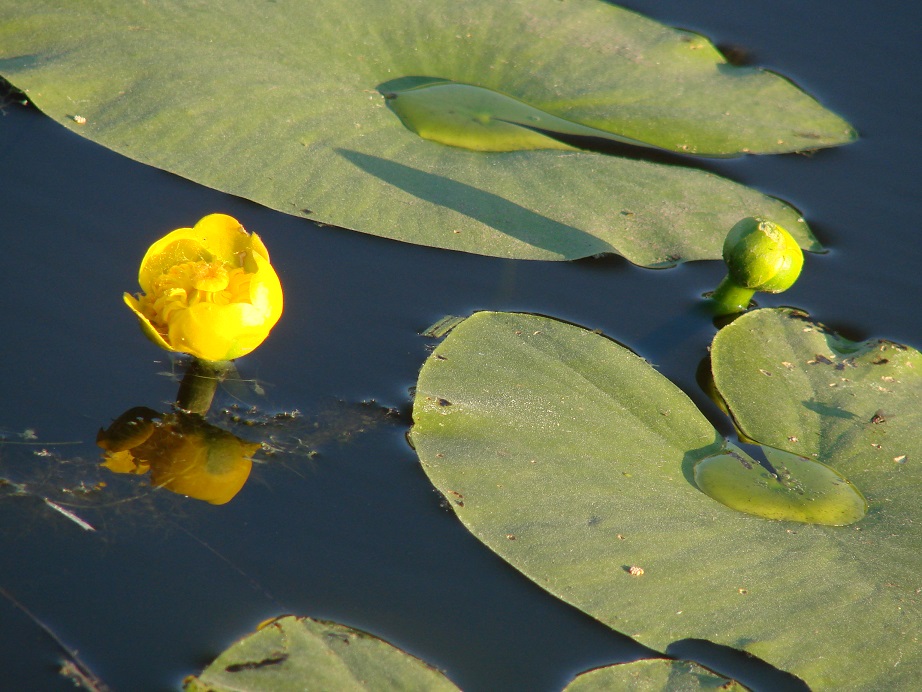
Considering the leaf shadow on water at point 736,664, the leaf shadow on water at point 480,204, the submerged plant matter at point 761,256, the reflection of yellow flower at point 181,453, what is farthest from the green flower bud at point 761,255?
the reflection of yellow flower at point 181,453

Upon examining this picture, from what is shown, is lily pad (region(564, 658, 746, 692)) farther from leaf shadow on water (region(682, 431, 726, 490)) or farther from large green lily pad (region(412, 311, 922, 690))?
leaf shadow on water (region(682, 431, 726, 490))

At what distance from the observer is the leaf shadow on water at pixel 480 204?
236cm

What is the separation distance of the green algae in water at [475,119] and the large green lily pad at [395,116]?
4 cm

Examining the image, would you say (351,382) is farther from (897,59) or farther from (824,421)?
(897,59)

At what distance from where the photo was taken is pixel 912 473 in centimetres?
193

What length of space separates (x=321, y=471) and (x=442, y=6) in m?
1.85

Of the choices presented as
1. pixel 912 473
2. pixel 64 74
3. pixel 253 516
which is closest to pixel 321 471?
pixel 253 516

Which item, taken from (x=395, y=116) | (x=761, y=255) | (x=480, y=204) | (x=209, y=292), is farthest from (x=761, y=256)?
(x=209, y=292)

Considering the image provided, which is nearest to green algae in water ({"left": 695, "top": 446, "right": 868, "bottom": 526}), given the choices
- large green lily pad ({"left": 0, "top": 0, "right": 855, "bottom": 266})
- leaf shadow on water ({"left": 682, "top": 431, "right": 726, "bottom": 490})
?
leaf shadow on water ({"left": 682, "top": 431, "right": 726, "bottom": 490})

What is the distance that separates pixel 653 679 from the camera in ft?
4.91

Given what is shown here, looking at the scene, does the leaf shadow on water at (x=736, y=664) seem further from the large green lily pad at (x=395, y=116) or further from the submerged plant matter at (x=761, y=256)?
the large green lily pad at (x=395, y=116)

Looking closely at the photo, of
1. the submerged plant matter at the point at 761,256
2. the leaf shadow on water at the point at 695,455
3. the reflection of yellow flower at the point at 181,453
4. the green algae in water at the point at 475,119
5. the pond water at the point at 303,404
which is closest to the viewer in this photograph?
the pond water at the point at 303,404

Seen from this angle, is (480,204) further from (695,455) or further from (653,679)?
(653,679)

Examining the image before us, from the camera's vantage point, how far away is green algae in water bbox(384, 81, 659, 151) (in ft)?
8.41
